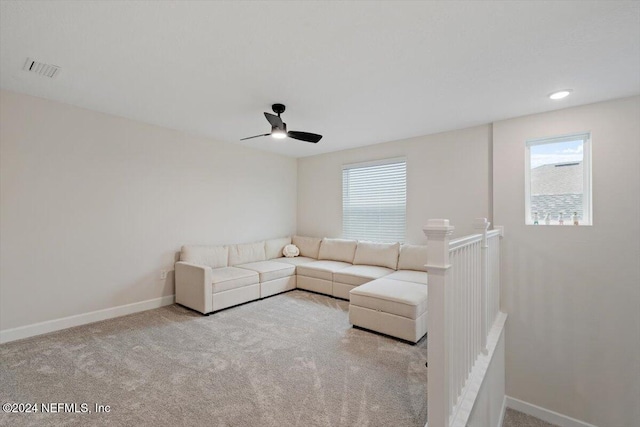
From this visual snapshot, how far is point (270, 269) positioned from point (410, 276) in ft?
6.82

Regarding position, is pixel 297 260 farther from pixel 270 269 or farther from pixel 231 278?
pixel 231 278

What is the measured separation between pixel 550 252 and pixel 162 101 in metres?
4.64

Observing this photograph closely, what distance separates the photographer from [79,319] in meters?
3.16

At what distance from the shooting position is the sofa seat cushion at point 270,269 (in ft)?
13.6

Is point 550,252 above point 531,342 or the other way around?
above

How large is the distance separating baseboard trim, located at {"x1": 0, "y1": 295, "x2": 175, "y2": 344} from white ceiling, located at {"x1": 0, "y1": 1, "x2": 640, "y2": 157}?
2429 millimetres

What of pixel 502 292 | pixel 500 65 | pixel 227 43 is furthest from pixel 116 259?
pixel 502 292

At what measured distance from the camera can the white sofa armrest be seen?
343 cm

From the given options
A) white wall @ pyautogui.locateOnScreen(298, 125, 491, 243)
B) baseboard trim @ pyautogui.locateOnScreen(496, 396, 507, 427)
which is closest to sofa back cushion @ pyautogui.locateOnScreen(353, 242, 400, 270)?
white wall @ pyautogui.locateOnScreen(298, 125, 491, 243)

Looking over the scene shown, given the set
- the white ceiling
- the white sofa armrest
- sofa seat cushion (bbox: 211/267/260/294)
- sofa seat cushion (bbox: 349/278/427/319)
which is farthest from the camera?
sofa seat cushion (bbox: 211/267/260/294)

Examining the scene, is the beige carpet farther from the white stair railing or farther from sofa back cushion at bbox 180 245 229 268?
sofa back cushion at bbox 180 245 229 268

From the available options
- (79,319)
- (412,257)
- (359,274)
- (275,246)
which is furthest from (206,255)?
(412,257)

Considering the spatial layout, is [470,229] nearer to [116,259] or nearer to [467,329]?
[467,329]

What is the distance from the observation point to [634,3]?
5.14 feet
